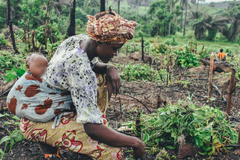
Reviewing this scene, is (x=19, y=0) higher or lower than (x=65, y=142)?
higher

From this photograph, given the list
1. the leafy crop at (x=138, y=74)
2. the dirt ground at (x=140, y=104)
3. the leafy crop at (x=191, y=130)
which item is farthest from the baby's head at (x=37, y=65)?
the leafy crop at (x=138, y=74)

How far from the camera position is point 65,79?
54.5 inches

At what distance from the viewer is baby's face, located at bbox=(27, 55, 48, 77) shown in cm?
155

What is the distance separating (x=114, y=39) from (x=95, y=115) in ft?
1.69

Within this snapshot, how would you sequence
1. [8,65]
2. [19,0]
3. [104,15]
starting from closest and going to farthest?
[104,15] → [8,65] → [19,0]

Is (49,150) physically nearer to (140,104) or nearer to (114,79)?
(114,79)

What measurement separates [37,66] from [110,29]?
655 millimetres

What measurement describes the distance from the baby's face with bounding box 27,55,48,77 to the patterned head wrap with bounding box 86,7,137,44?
0.47 metres

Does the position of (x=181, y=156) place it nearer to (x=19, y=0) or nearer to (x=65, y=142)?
(x=65, y=142)

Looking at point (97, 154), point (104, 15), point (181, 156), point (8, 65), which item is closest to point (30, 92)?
point (97, 154)

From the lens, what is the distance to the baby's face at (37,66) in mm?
1546

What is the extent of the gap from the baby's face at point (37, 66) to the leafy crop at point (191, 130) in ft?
3.84

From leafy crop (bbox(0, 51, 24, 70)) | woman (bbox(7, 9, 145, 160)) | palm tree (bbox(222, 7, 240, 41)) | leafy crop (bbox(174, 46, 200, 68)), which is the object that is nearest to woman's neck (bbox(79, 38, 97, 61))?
woman (bbox(7, 9, 145, 160))

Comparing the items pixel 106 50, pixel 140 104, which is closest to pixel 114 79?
pixel 106 50
